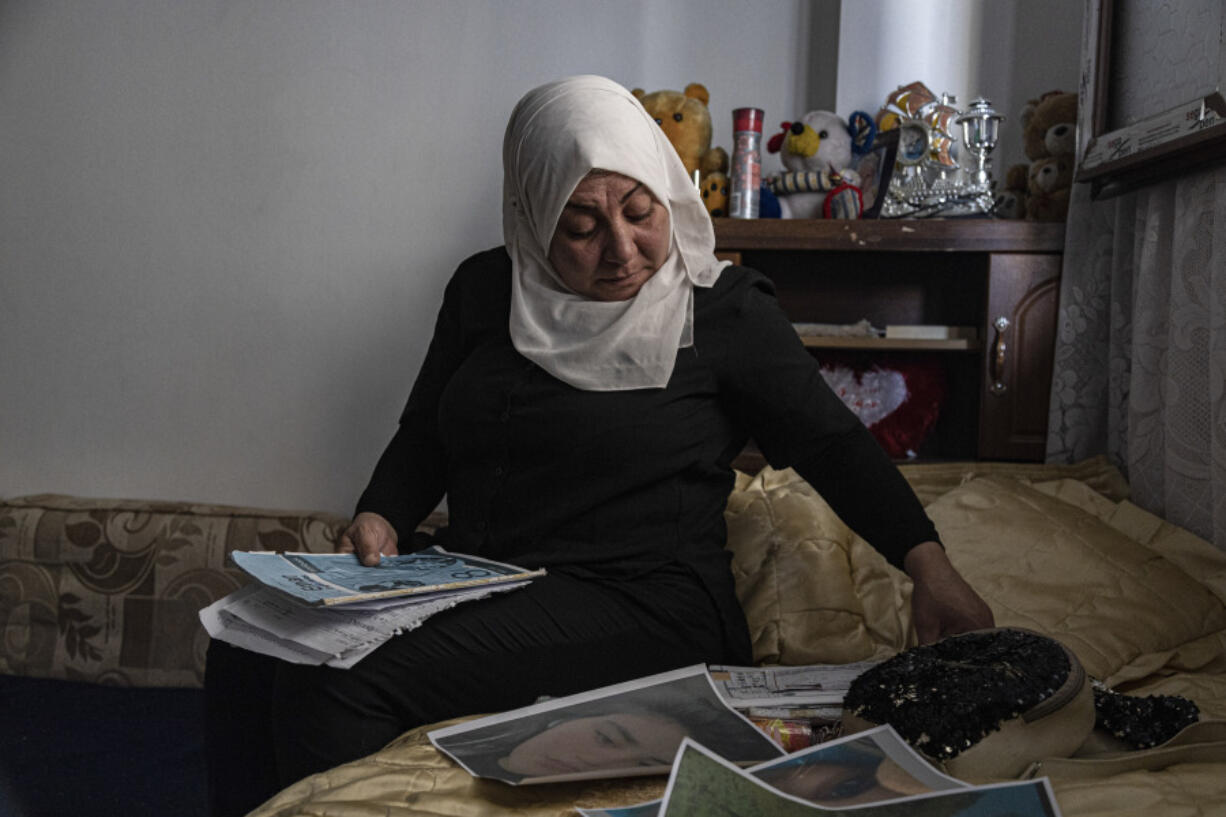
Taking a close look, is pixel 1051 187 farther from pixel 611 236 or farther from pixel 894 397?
pixel 611 236

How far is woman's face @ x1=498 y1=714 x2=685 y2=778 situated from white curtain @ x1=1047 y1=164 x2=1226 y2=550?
3.35 ft

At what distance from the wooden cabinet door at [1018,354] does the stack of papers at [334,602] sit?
1100 mm

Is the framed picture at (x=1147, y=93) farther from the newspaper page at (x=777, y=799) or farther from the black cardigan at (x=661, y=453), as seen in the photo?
the newspaper page at (x=777, y=799)

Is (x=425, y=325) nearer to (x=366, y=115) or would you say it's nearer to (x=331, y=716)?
(x=366, y=115)

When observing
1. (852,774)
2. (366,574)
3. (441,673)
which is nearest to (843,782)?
(852,774)

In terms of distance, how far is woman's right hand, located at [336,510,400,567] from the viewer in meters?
1.27

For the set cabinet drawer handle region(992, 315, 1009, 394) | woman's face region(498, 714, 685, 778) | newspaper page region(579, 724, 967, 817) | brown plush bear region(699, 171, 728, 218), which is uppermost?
brown plush bear region(699, 171, 728, 218)

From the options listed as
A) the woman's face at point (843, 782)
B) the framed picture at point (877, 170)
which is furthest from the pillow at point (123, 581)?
the woman's face at point (843, 782)

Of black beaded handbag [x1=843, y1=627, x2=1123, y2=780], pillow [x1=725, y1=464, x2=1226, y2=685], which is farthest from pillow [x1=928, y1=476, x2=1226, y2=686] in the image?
black beaded handbag [x1=843, y1=627, x2=1123, y2=780]

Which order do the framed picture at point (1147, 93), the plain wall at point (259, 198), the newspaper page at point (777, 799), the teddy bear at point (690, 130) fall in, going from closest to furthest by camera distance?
the newspaper page at point (777, 799), the framed picture at point (1147, 93), the teddy bear at point (690, 130), the plain wall at point (259, 198)

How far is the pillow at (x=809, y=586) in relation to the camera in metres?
1.32

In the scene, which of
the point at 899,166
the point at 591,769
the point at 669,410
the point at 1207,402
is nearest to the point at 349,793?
the point at 591,769

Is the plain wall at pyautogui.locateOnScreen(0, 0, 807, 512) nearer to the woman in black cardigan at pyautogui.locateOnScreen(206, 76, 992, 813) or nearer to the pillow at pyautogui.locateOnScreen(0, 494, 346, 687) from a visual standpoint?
the pillow at pyautogui.locateOnScreen(0, 494, 346, 687)

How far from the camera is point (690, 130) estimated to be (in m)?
1.96
